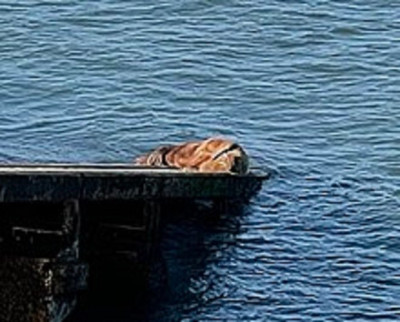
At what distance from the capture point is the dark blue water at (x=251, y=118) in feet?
46.2

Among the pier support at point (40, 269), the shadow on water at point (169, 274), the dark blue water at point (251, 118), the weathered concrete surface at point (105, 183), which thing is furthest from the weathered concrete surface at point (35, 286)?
the dark blue water at point (251, 118)

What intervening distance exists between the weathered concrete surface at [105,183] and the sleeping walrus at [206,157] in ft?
0.66

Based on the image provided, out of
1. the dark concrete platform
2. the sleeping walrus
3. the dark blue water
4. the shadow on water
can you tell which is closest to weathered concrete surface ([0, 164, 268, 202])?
the dark concrete platform

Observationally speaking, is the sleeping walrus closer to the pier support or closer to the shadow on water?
the shadow on water

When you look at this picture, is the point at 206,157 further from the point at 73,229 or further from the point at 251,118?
the point at 251,118

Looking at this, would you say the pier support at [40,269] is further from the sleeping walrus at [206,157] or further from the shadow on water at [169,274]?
the sleeping walrus at [206,157]

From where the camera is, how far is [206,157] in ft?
50.6

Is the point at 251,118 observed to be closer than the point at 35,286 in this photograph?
No

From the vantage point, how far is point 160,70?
21922 millimetres

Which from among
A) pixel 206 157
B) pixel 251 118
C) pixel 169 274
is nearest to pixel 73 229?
pixel 169 274

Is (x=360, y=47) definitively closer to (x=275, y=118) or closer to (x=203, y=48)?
(x=203, y=48)

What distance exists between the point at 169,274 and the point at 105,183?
1845 mm

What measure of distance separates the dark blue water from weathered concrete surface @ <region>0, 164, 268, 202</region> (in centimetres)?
70

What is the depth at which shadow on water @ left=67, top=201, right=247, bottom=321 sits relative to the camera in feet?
43.4
